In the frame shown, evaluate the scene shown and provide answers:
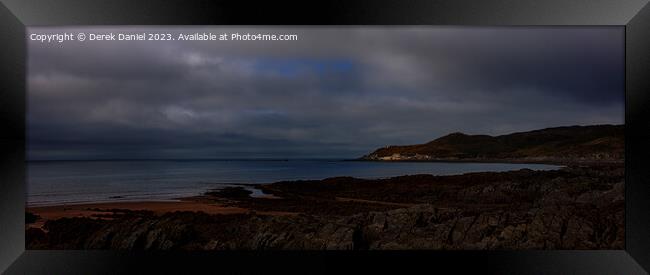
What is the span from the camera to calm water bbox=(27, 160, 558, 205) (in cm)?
341

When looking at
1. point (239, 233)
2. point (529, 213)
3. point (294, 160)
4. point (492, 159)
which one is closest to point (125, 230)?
point (239, 233)

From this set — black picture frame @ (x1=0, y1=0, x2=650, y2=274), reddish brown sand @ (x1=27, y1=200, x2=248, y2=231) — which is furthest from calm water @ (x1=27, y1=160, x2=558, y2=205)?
black picture frame @ (x1=0, y1=0, x2=650, y2=274)

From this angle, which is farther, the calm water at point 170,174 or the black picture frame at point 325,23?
the calm water at point 170,174

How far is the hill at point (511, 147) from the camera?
3.40 meters

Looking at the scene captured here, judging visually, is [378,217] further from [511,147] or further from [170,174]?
[170,174]

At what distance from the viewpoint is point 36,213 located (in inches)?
134

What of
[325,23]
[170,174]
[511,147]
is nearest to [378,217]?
[511,147]

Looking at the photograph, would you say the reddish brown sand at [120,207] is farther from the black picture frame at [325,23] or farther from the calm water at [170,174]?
the black picture frame at [325,23]

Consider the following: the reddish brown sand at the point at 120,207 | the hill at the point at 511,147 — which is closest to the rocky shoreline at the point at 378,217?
the reddish brown sand at the point at 120,207

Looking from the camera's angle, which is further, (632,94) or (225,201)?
(225,201)

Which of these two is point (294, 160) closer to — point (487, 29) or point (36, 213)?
point (487, 29)

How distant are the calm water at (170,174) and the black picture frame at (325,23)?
281 mm

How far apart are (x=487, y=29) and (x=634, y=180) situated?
173 centimetres

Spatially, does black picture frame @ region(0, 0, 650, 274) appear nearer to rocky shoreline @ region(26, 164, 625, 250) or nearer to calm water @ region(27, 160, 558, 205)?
rocky shoreline @ region(26, 164, 625, 250)
